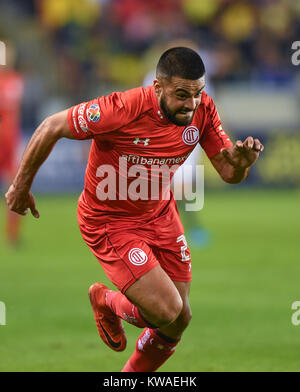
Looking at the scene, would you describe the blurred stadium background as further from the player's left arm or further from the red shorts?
the player's left arm

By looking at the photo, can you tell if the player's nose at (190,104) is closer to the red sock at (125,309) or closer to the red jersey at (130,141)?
the red jersey at (130,141)

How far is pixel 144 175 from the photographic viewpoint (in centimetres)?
485

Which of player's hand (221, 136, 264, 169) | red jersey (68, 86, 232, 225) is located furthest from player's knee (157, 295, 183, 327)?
player's hand (221, 136, 264, 169)

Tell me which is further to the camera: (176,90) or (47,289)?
(47,289)

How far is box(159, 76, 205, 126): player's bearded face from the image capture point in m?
4.39

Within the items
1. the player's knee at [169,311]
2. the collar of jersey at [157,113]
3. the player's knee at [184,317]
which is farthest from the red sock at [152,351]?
the collar of jersey at [157,113]

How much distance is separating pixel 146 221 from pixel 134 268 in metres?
0.43

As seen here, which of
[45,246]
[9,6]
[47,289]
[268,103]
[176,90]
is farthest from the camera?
[9,6]

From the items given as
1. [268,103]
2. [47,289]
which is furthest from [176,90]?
[268,103]

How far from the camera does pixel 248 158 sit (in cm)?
470

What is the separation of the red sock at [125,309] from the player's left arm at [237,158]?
103 centimetres
